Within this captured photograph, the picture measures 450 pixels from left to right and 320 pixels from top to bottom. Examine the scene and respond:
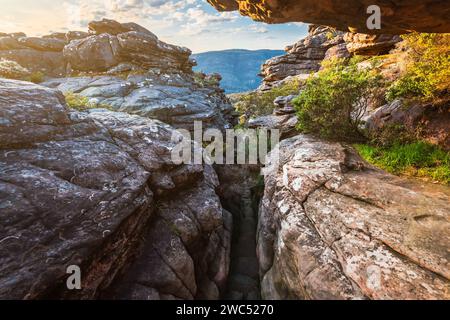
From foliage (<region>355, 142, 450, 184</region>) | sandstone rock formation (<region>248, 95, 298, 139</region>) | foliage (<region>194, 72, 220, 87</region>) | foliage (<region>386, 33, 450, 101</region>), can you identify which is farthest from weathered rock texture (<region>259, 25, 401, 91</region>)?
foliage (<region>355, 142, 450, 184</region>)

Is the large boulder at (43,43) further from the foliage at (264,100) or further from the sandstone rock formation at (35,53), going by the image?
the foliage at (264,100)

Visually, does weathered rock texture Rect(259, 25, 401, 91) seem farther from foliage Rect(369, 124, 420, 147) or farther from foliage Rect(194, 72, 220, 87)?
foliage Rect(369, 124, 420, 147)

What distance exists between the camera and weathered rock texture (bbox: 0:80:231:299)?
5840mm

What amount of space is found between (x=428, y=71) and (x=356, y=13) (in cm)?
545

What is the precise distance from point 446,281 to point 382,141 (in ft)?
25.7

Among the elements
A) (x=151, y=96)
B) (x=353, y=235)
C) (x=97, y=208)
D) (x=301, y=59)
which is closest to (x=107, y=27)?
(x=151, y=96)

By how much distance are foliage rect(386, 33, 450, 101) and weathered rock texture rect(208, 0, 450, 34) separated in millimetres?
2964

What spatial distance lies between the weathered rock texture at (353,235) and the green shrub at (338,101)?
2593 mm

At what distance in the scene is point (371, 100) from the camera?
1413 cm

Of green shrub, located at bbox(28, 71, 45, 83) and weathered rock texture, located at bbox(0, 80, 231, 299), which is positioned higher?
green shrub, located at bbox(28, 71, 45, 83)

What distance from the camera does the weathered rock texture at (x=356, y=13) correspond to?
6.23m

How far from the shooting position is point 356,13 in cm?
707

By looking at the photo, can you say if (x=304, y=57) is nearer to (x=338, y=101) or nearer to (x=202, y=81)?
(x=202, y=81)
